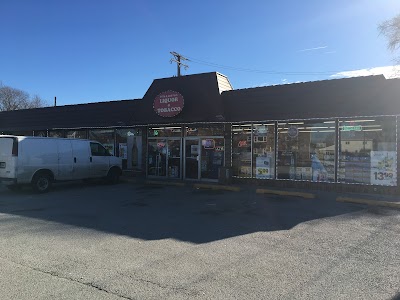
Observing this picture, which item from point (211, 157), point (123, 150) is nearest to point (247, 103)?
point (211, 157)

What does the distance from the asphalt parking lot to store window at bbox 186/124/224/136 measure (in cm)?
613

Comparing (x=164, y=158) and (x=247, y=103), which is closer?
(x=247, y=103)

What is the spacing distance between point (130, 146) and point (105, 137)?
1907 millimetres

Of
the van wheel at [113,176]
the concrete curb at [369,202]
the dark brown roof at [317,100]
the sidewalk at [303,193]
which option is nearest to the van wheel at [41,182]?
the van wheel at [113,176]

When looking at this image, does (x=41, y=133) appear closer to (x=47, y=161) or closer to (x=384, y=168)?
(x=47, y=161)

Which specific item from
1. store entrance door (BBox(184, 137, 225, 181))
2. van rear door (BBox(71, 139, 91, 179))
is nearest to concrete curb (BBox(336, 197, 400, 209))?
store entrance door (BBox(184, 137, 225, 181))

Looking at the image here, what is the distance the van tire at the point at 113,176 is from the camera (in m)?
17.6

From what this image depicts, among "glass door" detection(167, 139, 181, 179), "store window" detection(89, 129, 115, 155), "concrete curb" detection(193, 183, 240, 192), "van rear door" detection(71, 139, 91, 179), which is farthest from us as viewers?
"store window" detection(89, 129, 115, 155)

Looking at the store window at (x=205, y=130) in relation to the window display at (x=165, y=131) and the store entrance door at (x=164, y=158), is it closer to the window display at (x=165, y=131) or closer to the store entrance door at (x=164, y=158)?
the window display at (x=165, y=131)

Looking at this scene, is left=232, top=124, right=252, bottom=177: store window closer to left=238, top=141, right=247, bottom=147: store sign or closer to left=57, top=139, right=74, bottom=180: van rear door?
left=238, top=141, right=247, bottom=147: store sign

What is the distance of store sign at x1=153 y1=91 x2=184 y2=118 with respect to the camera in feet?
56.3

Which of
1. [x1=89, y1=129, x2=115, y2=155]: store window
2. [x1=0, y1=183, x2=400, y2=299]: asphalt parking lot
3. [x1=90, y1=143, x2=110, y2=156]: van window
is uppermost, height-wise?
[x1=89, y1=129, x2=115, y2=155]: store window

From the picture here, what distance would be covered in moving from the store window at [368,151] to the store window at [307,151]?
1.45ft

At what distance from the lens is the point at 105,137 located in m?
21.4
